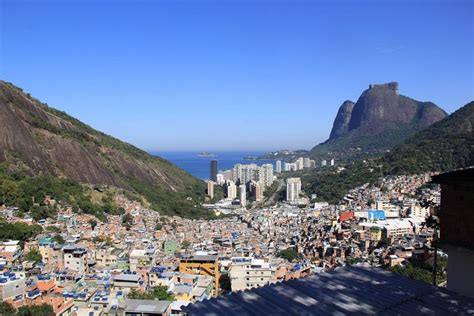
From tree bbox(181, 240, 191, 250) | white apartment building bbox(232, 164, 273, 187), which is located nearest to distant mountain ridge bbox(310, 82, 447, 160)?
white apartment building bbox(232, 164, 273, 187)

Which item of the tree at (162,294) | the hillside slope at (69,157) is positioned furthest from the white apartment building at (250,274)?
the hillside slope at (69,157)

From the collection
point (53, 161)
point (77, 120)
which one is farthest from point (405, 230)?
point (77, 120)

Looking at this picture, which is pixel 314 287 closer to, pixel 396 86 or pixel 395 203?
pixel 395 203

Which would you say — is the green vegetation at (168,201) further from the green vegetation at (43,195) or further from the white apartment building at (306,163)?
the white apartment building at (306,163)

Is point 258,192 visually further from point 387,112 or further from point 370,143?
point 387,112

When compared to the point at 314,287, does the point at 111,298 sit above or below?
below

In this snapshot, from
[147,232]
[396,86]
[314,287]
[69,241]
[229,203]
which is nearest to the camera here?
[314,287]

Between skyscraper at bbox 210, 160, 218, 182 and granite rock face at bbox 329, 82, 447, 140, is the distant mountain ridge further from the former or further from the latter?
skyscraper at bbox 210, 160, 218, 182
